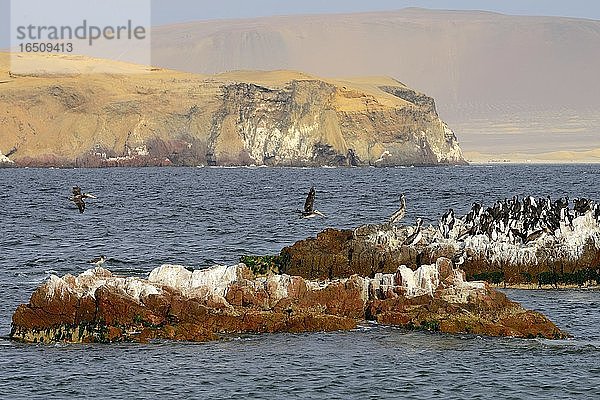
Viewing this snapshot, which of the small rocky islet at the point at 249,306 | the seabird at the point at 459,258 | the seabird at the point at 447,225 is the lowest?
the small rocky islet at the point at 249,306

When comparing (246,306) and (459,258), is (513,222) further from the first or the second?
(246,306)

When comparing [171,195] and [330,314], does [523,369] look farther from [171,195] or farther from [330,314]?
[171,195]

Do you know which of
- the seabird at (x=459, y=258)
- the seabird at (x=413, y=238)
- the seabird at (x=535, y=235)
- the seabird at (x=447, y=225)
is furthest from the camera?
the seabird at (x=447, y=225)

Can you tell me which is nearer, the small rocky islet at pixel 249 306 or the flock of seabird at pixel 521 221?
the small rocky islet at pixel 249 306

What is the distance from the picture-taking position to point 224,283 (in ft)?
86.0

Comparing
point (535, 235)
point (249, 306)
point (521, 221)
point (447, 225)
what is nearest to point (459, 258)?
point (535, 235)

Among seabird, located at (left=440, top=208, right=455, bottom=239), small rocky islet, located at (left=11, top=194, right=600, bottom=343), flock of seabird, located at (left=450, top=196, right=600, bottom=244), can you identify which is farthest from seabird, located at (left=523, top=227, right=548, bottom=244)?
small rocky islet, located at (left=11, top=194, right=600, bottom=343)

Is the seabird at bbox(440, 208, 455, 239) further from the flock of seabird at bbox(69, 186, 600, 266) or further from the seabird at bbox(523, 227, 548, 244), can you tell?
the seabird at bbox(523, 227, 548, 244)

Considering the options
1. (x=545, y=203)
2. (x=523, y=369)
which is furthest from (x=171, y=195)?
(x=523, y=369)

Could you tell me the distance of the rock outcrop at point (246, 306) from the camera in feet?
79.9

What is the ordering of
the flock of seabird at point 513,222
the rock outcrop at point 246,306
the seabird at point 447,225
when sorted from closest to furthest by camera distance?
the rock outcrop at point 246,306, the flock of seabird at point 513,222, the seabird at point 447,225

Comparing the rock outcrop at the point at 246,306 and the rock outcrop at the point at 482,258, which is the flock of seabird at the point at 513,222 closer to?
the rock outcrop at the point at 482,258

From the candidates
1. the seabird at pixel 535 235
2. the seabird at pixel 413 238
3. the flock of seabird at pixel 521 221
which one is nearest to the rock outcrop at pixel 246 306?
the seabird at pixel 413 238

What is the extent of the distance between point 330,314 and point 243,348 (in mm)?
3414
